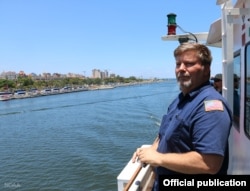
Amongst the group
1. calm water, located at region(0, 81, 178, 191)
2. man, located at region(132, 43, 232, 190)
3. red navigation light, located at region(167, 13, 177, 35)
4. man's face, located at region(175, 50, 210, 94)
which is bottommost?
calm water, located at region(0, 81, 178, 191)

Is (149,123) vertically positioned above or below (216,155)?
below

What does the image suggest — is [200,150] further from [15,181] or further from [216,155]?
[15,181]

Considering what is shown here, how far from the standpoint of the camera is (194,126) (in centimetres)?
176

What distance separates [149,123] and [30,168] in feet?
42.3

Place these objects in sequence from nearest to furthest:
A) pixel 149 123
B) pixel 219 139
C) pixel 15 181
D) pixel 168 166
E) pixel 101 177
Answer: pixel 219 139 < pixel 168 166 < pixel 101 177 < pixel 15 181 < pixel 149 123

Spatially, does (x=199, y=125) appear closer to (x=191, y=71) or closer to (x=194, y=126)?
(x=194, y=126)

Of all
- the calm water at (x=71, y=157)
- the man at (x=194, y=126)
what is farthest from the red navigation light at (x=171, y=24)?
the calm water at (x=71, y=157)

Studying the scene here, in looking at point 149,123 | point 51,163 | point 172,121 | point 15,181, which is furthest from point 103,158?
point 172,121

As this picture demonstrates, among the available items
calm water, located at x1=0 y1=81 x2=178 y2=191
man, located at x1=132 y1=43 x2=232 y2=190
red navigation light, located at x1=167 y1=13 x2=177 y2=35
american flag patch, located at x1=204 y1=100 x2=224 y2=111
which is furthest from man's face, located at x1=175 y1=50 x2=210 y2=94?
calm water, located at x1=0 y1=81 x2=178 y2=191

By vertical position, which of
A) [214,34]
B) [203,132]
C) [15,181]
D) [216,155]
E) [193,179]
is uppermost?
[214,34]

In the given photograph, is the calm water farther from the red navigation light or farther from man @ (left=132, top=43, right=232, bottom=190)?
man @ (left=132, top=43, right=232, bottom=190)

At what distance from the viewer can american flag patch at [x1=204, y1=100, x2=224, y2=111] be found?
1.71 meters

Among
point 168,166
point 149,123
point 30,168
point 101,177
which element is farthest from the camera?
point 149,123

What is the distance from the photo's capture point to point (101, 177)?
13.4m
